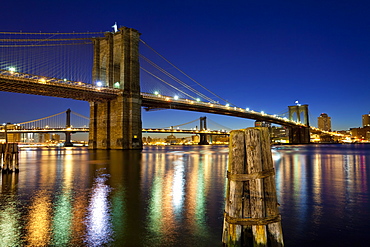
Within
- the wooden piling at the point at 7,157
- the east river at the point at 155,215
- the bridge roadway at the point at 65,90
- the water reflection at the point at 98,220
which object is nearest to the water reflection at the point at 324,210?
the east river at the point at 155,215

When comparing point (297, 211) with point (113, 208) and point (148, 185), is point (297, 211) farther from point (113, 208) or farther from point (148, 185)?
point (148, 185)

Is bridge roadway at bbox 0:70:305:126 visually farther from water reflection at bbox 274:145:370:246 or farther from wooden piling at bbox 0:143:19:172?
water reflection at bbox 274:145:370:246

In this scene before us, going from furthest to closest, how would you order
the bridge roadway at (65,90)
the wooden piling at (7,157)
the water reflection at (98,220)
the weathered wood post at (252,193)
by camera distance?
the bridge roadway at (65,90) < the wooden piling at (7,157) < the water reflection at (98,220) < the weathered wood post at (252,193)

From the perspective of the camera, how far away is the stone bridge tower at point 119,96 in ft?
153

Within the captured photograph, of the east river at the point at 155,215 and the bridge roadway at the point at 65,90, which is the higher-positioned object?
the bridge roadway at the point at 65,90

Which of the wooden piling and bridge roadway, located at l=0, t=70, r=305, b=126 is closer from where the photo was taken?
the wooden piling

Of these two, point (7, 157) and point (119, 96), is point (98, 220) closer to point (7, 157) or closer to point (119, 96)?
point (7, 157)

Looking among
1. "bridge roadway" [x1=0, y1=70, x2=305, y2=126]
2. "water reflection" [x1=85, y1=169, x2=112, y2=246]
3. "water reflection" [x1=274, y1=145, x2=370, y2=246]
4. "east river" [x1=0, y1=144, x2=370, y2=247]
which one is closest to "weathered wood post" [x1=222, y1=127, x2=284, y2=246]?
"east river" [x1=0, y1=144, x2=370, y2=247]

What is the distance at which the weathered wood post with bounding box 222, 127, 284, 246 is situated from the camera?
386 cm

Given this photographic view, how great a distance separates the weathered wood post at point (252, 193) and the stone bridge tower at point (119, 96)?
4302 centimetres

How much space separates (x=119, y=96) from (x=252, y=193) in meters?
45.0

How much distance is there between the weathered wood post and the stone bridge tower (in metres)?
43.0

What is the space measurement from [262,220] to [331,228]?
9.01 ft

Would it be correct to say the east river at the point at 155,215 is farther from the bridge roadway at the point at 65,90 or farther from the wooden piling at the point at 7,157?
the bridge roadway at the point at 65,90
